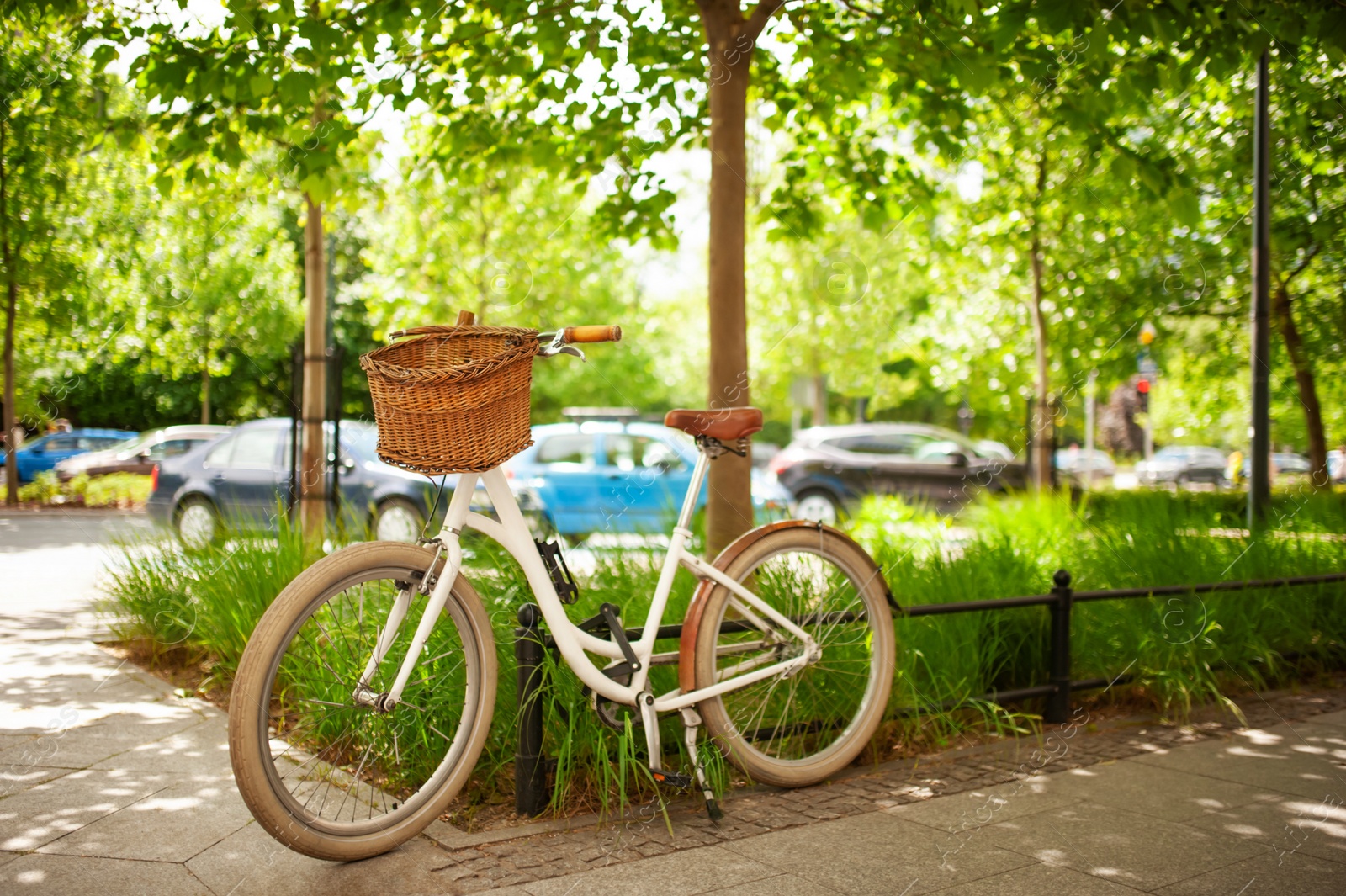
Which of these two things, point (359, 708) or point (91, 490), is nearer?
point (359, 708)

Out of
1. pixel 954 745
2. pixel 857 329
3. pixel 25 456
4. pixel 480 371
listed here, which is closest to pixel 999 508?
pixel 954 745

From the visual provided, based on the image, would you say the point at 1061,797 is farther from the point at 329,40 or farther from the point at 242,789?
the point at 329,40

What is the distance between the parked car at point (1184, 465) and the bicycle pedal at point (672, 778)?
126 feet

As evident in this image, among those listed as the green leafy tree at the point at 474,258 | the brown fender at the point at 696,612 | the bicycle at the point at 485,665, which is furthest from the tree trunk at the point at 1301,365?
the brown fender at the point at 696,612

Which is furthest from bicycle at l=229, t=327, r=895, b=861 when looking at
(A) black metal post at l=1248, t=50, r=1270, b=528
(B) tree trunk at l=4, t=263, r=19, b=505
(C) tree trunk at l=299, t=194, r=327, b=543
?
(A) black metal post at l=1248, t=50, r=1270, b=528

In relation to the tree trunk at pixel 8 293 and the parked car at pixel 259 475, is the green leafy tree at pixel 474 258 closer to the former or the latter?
the parked car at pixel 259 475

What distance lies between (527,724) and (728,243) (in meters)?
2.92

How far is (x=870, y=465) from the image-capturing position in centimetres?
1645

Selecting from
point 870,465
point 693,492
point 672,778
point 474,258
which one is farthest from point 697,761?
point 474,258

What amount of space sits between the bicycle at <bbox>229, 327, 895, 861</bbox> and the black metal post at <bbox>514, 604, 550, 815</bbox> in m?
0.13

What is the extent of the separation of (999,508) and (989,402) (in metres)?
11.0

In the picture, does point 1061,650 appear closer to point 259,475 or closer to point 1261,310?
point 1261,310

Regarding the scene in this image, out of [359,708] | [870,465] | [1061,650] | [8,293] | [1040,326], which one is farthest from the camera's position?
[870,465]

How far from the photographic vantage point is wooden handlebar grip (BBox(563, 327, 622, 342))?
3.23 metres
